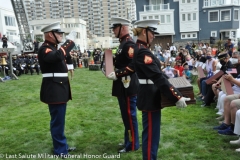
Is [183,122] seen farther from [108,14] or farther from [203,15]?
[108,14]

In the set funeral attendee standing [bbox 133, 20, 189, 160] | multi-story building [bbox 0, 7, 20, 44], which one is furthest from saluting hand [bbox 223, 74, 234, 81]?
multi-story building [bbox 0, 7, 20, 44]

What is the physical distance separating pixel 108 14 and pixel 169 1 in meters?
97.3

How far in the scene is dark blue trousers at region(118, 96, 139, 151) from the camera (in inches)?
150

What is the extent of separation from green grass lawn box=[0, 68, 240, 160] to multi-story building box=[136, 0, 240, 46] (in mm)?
29521

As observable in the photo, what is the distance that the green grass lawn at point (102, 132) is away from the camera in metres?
3.94

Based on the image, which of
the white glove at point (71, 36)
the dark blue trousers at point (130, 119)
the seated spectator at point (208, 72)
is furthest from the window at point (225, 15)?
the white glove at point (71, 36)

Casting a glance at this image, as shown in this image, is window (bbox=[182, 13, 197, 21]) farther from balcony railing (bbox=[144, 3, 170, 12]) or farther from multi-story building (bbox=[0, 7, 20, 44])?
multi-story building (bbox=[0, 7, 20, 44])

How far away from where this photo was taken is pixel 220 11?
34.0 meters

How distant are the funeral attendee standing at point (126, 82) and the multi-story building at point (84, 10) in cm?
12733

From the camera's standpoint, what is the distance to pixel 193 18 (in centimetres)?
3478

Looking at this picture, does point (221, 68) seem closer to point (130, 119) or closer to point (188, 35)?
point (130, 119)

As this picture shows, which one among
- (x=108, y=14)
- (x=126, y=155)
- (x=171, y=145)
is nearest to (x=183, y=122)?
(x=171, y=145)

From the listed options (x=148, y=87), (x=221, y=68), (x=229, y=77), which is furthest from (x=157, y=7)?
(x=148, y=87)

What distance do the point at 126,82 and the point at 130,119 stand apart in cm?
59
